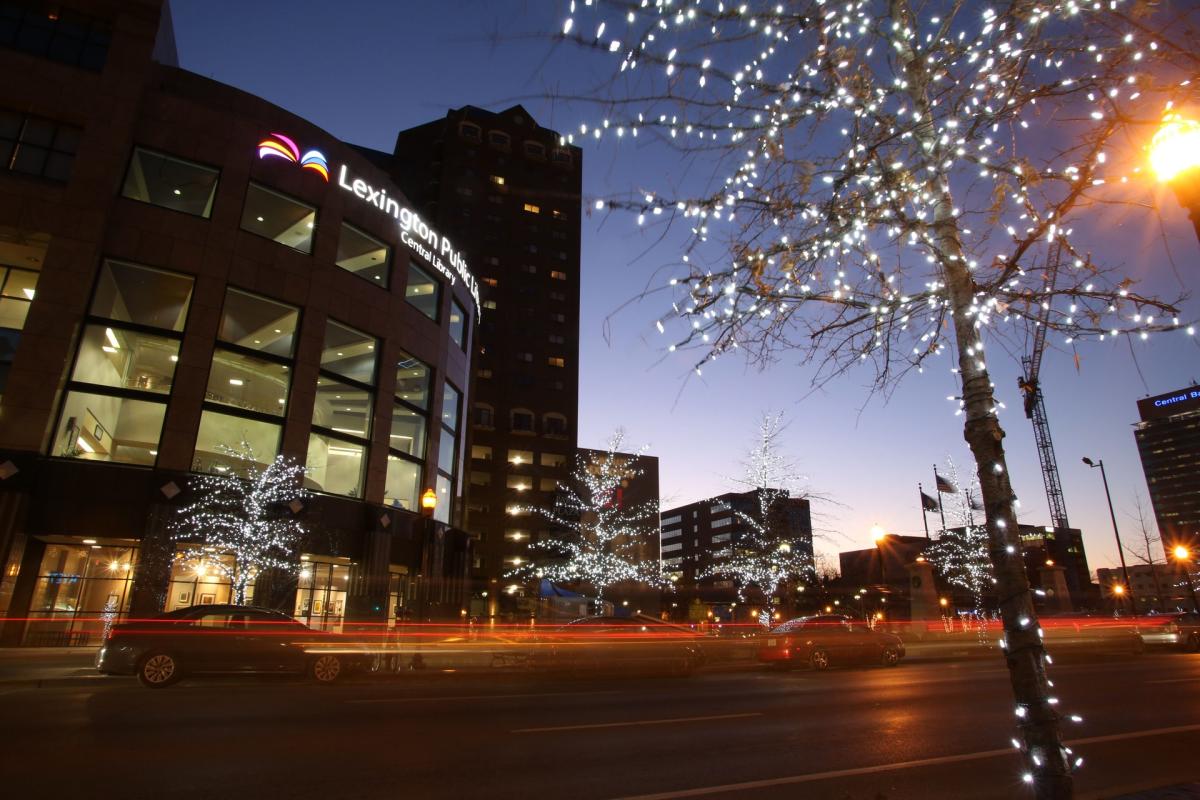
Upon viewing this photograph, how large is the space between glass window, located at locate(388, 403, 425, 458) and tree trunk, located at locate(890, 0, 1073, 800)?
29130 millimetres

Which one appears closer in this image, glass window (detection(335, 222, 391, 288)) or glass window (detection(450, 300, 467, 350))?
glass window (detection(335, 222, 391, 288))

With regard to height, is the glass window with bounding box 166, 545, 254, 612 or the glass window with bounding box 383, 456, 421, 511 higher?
the glass window with bounding box 383, 456, 421, 511

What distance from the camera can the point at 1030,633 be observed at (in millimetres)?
4230

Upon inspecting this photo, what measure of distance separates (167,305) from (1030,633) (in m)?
29.8

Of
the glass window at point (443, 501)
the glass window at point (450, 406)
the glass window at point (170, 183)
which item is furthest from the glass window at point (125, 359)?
the glass window at point (443, 501)

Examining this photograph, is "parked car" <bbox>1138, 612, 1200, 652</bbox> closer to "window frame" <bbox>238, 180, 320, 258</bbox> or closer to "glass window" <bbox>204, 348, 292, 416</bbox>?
"glass window" <bbox>204, 348, 292, 416</bbox>

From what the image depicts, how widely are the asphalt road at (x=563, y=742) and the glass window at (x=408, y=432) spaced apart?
19132 mm

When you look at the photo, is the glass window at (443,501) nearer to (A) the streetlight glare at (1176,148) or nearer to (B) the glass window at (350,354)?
(B) the glass window at (350,354)

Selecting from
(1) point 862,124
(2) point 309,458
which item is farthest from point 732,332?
(2) point 309,458

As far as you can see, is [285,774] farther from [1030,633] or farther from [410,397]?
[410,397]

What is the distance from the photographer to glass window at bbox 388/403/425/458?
31.8 m

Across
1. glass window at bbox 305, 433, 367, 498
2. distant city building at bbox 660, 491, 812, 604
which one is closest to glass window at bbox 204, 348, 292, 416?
glass window at bbox 305, 433, 367, 498

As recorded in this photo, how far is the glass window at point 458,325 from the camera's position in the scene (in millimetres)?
37562

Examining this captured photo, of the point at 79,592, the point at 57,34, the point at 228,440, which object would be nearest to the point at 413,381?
the point at 228,440
